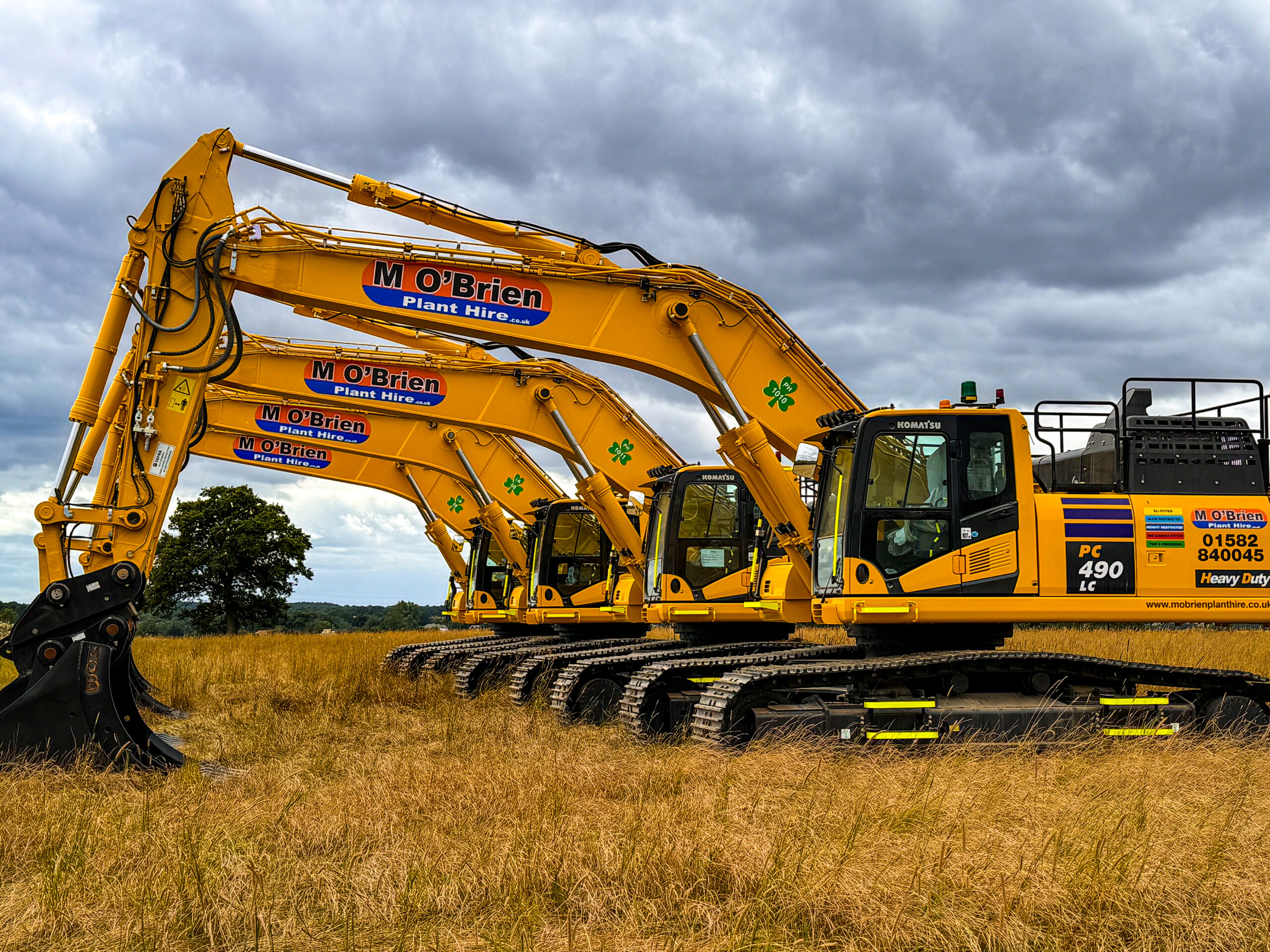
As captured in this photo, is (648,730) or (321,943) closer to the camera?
(321,943)

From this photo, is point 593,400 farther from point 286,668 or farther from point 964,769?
point 964,769

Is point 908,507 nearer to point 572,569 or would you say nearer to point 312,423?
point 572,569

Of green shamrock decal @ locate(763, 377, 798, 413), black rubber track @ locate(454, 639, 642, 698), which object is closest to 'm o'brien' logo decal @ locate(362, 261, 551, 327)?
green shamrock decal @ locate(763, 377, 798, 413)

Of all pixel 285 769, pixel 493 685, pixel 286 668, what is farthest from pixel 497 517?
pixel 285 769

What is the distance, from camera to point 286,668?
814 inches

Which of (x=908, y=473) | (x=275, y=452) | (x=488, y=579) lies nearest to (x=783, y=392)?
(x=908, y=473)

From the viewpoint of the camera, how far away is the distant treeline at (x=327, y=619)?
48781 mm

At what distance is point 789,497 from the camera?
1223 cm

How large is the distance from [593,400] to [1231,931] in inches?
567

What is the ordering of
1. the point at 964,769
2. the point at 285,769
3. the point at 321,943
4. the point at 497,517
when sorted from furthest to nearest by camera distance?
the point at 497,517, the point at 285,769, the point at 964,769, the point at 321,943

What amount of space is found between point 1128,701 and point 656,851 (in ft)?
20.1

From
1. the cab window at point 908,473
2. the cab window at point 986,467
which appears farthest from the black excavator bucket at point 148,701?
the cab window at point 986,467

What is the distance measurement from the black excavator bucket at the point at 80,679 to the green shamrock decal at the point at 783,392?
6616 mm

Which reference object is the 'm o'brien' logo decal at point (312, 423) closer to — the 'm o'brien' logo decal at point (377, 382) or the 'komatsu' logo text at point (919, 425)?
the 'm o'brien' logo decal at point (377, 382)
